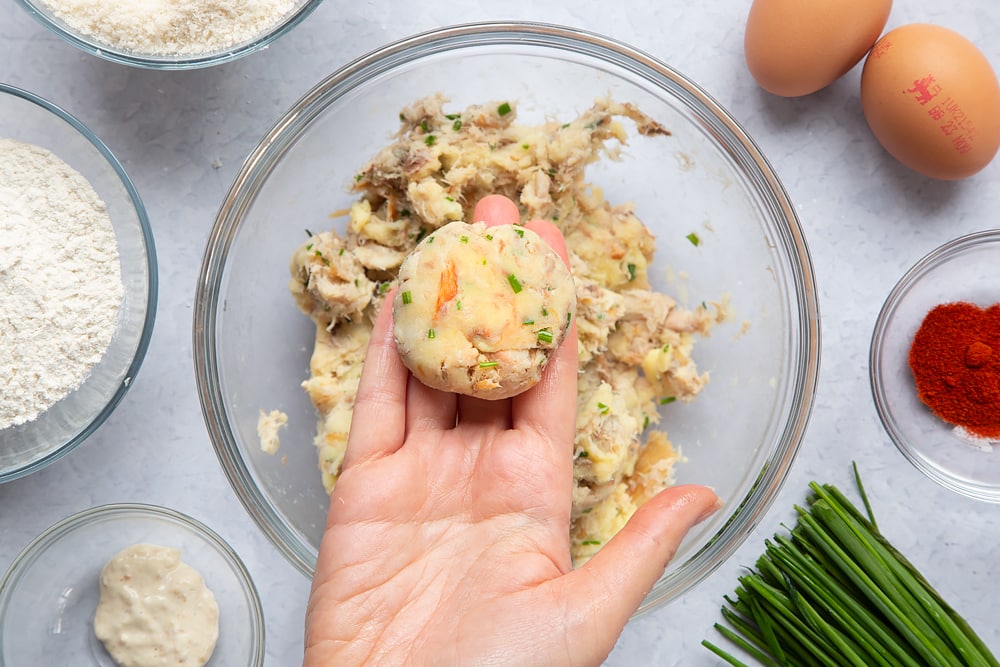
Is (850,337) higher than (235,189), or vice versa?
(235,189)

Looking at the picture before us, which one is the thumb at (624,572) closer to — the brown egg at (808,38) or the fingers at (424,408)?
the fingers at (424,408)

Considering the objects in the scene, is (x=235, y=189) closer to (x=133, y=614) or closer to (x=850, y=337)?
(x=133, y=614)

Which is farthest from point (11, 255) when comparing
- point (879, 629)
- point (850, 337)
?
point (879, 629)

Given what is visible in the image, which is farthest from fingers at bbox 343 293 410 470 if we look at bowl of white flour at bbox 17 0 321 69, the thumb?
bowl of white flour at bbox 17 0 321 69

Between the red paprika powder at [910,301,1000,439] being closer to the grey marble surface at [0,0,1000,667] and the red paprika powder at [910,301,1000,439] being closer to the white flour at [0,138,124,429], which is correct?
the grey marble surface at [0,0,1000,667]

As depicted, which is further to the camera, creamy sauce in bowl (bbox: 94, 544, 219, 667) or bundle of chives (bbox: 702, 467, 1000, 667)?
creamy sauce in bowl (bbox: 94, 544, 219, 667)

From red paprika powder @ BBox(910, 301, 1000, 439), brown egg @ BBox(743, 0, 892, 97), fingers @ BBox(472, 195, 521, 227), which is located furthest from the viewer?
red paprika powder @ BBox(910, 301, 1000, 439)

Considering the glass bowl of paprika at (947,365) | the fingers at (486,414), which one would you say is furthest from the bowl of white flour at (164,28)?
the glass bowl of paprika at (947,365)
